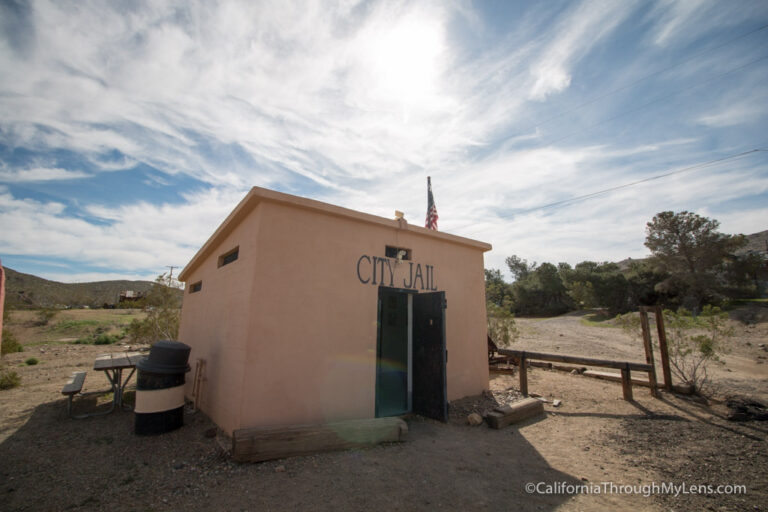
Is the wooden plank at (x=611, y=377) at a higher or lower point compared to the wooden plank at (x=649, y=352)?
lower

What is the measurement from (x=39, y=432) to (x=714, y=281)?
112 feet

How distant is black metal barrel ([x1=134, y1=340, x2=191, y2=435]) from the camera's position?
15.4 feet

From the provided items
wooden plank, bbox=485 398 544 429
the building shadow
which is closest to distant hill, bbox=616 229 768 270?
wooden plank, bbox=485 398 544 429

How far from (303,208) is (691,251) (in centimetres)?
3181

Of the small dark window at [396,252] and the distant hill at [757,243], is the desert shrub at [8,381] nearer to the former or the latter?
the small dark window at [396,252]

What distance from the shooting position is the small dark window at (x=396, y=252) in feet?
19.5

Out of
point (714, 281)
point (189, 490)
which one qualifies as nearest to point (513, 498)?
point (189, 490)

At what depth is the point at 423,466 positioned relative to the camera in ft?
12.9

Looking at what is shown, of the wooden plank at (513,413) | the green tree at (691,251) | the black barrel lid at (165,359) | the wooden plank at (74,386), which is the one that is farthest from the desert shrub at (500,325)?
the green tree at (691,251)

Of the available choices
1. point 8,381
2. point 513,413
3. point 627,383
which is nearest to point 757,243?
point 627,383

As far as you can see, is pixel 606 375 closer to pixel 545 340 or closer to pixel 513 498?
pixel 513 498

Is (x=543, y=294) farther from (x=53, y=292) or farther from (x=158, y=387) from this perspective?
(x=53, y=292)

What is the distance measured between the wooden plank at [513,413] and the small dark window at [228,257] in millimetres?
5204

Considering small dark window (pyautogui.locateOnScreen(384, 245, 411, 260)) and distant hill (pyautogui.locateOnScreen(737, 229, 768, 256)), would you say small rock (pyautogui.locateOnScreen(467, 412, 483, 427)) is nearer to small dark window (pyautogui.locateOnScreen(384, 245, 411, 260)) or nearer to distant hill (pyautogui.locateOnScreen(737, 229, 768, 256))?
small dark window (pyautogui.locateOnScreen(384, 245, 411, 260))
